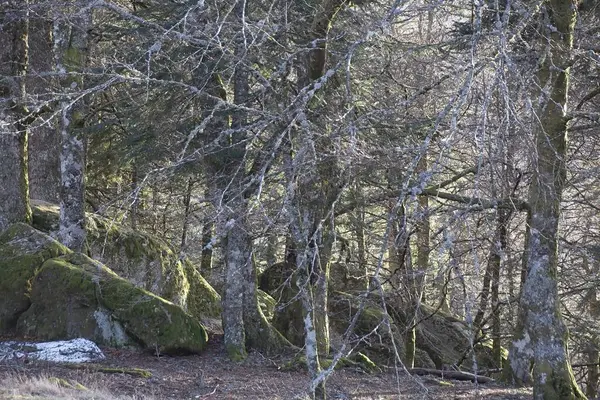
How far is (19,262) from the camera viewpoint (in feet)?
35.9

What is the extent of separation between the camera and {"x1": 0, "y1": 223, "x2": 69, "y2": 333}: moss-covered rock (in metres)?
10.6

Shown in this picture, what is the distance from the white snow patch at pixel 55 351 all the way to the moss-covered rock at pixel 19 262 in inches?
42.8

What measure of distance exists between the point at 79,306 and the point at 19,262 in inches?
54.5

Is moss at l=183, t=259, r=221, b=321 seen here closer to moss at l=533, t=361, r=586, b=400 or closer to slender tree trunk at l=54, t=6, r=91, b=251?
slender tree trunk at l=54, t=6, r=91, b=251

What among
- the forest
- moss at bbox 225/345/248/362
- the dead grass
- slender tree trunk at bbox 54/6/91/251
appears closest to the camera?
the forest

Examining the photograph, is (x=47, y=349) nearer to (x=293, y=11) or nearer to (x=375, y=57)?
(x=293, y=11)

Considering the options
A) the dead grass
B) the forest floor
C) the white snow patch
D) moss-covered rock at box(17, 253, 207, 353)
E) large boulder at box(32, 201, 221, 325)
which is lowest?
the forest floor

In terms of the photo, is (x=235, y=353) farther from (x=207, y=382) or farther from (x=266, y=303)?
(x=266, y=303)

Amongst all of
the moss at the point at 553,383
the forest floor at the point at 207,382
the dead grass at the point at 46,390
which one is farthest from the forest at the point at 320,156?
the dead grass at the point at 46,390

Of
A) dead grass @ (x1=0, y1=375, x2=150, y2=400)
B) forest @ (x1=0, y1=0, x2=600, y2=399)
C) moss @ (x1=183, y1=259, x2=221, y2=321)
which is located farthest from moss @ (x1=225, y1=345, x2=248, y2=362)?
dead grass @ (x1=0, y1=375, x2=150, y2=400)

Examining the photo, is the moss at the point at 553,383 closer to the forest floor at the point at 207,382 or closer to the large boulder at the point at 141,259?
the forest floor at the point at 207,382

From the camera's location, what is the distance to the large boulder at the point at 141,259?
13.1 metres

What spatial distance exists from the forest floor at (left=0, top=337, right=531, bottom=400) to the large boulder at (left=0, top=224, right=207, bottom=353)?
39 centimetres

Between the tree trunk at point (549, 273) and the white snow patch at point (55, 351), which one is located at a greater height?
the tree trunk at point (549, 273)
